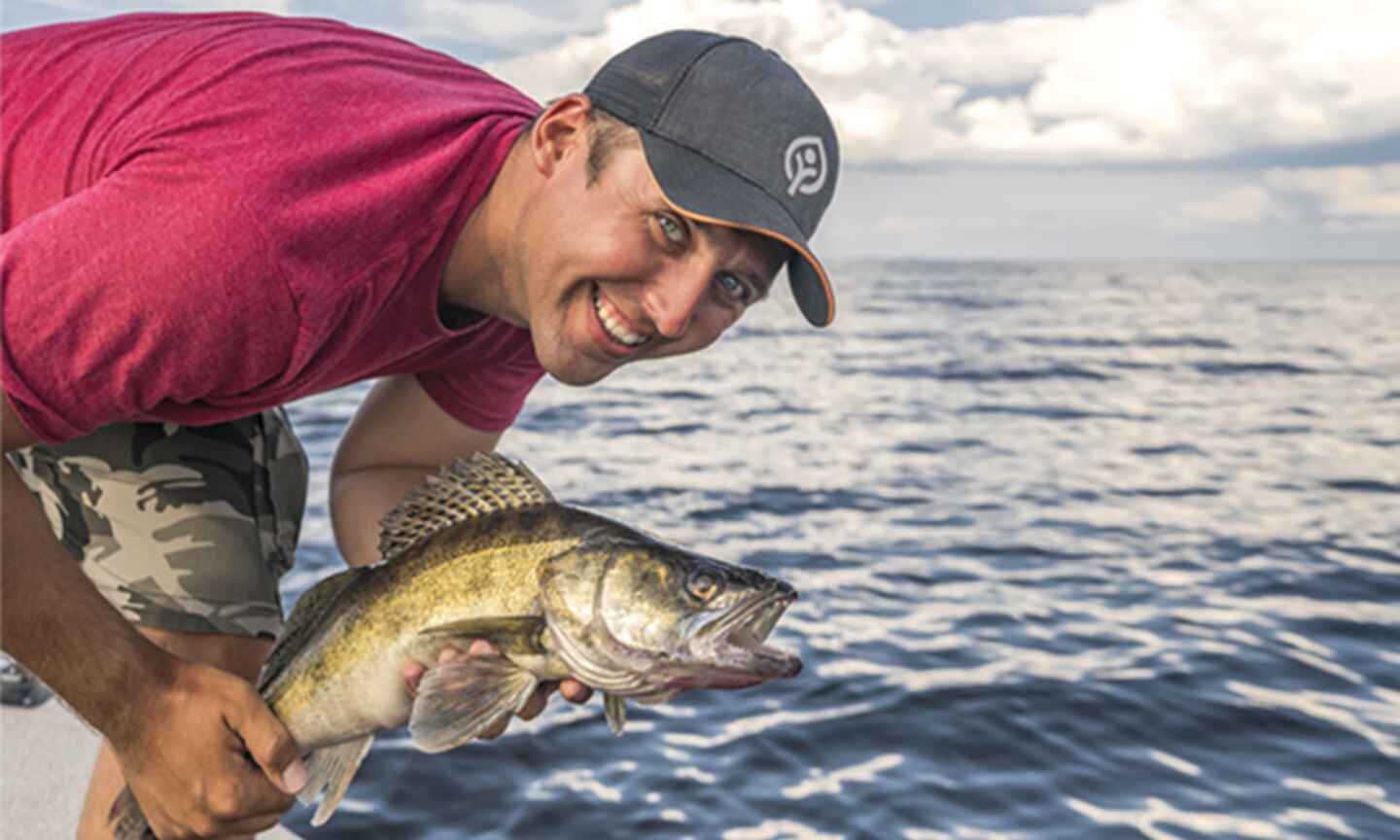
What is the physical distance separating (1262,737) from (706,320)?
5.17 meters

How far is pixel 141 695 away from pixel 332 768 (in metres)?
0.52

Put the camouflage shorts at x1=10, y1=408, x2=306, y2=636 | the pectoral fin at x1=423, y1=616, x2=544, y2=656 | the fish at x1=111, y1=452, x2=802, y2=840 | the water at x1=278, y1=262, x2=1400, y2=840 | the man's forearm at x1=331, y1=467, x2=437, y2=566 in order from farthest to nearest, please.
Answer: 1. the water at x1=278, y1=262, x2=1400, y2=840
2. the man's forearm at x1=331, y1=467, x2=437, y2=566
3. the camouflage shorts at x1=10, y1=408, x2=306, y2=636
4. the pectoral fin at x1=423, y1=616, x2=544, y2=656
5. the fish at x1=111, y1=452, x2=802, y2=840

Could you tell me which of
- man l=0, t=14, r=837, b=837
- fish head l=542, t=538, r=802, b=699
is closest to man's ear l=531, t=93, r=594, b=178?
man l=0, t=14, r=837, b=837

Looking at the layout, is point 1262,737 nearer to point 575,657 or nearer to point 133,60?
point 575,657

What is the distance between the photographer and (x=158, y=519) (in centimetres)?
321

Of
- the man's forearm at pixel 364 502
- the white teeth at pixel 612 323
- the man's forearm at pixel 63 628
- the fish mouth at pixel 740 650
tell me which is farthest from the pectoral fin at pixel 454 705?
the man's forearm at pixel 364 502

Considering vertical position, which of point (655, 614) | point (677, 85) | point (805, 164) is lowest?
point (655, 614)

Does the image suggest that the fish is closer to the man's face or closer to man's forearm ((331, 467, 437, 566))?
the man's face

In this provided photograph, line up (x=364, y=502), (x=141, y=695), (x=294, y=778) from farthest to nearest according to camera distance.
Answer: (x=364, y=502)
(x=294, y=778)
(x=141, y=695)

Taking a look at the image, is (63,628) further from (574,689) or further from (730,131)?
(730,131)

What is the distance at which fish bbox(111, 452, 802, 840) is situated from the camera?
269 cm

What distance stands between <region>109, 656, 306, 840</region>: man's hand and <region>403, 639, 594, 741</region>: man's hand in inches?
12.6

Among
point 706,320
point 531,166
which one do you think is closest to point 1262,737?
point 706,320

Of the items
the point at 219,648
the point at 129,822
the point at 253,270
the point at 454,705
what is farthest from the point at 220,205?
the point at 129,822
